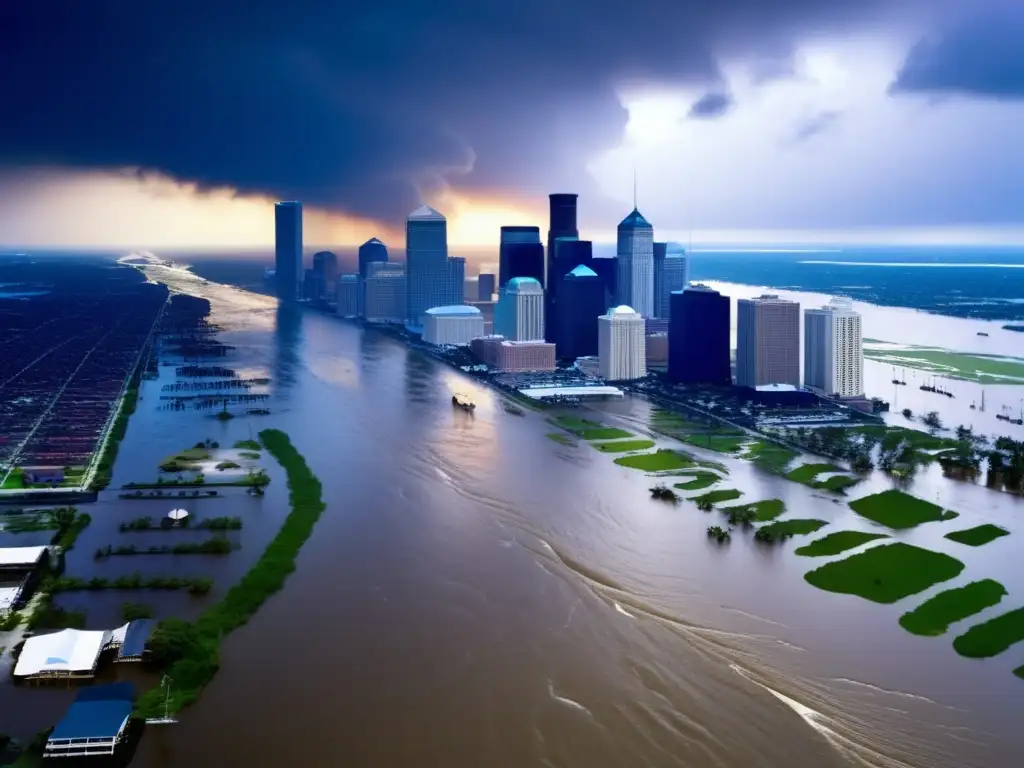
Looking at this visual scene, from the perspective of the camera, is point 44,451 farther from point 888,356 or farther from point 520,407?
point 888,356

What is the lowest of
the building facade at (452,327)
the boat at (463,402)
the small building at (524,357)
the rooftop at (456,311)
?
the boat at (463,402)

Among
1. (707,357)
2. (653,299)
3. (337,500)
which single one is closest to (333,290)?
(653,299)

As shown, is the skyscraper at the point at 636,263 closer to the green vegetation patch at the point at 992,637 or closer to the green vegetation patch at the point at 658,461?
the green vegetation patch at the point at 658,461

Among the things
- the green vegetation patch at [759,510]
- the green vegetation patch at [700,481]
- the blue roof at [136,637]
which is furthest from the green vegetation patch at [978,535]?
the blue roof at [136,637]

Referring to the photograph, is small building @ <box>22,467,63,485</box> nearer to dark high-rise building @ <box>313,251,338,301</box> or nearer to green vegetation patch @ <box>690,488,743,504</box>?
green vegetation patch @ <box>690,488,743,504</box>

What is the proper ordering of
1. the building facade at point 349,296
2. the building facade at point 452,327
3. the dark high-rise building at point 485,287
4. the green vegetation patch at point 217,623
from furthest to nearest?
the dark high-rise building at point 485,287 < the building facade at point 349,296 < the building facade at point 452,327 < the green vegetation patch at point 217,623

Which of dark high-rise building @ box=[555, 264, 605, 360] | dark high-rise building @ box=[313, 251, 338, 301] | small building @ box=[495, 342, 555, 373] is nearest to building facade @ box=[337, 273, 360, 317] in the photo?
dark high-rise building @ box=[313, 251, 338, 301]
